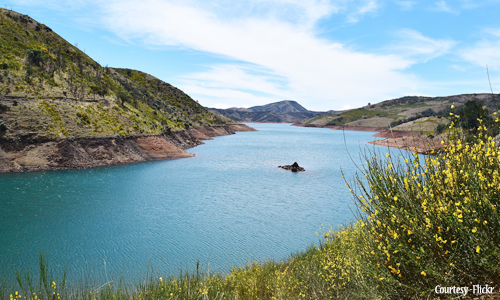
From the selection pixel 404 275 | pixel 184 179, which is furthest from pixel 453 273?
pixel 184 179

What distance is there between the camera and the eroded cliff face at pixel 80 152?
4200cm

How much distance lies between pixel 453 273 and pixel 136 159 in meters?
56.5

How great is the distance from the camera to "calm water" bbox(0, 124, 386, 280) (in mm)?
18594

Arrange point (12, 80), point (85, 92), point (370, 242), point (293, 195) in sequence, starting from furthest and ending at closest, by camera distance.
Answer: point (85, 92) → point (12, 80) → point (293, 195) → point (370, 242)

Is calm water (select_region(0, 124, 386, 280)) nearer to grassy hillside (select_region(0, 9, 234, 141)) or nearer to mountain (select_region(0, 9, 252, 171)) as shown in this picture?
mountain (select_region(0, 9, 252, 171))

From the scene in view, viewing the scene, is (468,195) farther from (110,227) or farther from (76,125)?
(76,125)

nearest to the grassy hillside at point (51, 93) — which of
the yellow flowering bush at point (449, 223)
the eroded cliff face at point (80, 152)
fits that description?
the eroded cliff face at point (80, 152)

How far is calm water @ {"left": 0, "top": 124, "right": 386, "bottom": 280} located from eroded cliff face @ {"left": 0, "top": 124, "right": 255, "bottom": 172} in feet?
10.3

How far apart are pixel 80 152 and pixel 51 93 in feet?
53.7

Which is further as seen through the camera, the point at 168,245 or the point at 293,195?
the point at 293,195

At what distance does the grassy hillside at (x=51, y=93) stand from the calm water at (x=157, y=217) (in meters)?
10.1

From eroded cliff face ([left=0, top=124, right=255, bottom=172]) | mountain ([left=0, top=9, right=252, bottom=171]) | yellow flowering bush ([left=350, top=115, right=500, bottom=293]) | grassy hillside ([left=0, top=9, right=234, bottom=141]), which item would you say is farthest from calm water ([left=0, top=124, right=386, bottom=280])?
grassy hillside ([left=0, top=9, right=234, bottom=141])

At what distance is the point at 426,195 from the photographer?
6.09 metres

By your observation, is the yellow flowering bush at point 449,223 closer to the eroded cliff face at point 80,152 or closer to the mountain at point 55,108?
the eroded cliff face at point 80,152
